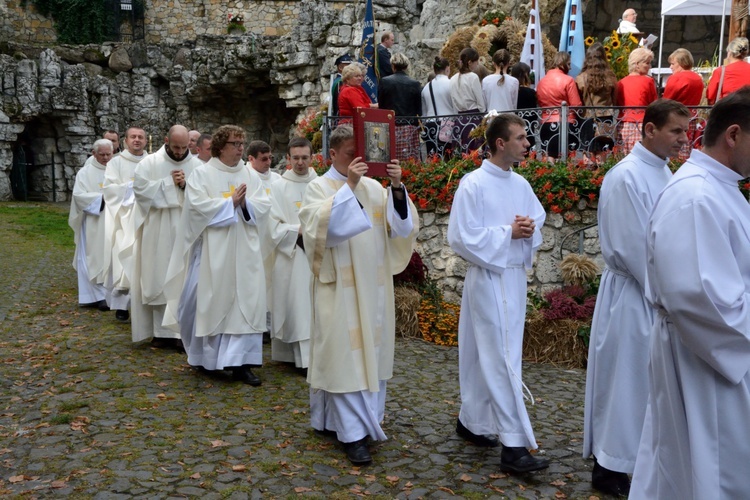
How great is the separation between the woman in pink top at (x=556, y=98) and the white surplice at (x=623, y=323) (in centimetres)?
483

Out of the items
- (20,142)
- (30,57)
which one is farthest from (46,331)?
(30,57)

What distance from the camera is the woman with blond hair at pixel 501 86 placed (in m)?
9.87

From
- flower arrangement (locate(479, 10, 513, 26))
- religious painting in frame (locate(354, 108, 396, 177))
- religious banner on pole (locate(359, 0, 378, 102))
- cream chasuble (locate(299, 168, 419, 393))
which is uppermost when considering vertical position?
flower arrangement (locate(479, 10, 513, 26))

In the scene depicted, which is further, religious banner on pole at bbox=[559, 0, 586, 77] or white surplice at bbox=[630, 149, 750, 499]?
religious banner on pole at bbox=[559, 0, 586, 77]

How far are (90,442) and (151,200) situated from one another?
11.6 ft

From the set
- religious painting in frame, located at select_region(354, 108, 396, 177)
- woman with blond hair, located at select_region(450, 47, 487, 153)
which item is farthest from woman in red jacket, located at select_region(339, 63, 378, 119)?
religious painting in frame, located at select_region(354, 108, 396, 177)

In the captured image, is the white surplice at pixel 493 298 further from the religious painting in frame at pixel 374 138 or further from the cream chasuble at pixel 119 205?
the cream chasuble at pixel 119 205

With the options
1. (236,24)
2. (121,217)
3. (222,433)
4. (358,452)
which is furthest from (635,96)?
(236,24)

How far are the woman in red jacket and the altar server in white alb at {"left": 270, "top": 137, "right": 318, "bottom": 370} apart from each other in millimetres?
2536

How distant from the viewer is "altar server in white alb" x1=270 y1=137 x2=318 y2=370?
23.7 ft

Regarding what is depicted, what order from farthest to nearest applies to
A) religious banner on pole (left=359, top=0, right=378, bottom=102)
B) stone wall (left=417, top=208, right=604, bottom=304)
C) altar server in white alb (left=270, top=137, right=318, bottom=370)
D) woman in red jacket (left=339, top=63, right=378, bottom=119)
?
religious banner on pole (left=359, top=0, right=378, bottom=102), woman in red jacket (left=339, top=63, right=378, bottom=119), stone wall (left=417, top=208, right=604, bottom=304), altar server in white alb (left=270, top=137, right=318, bottom=370)

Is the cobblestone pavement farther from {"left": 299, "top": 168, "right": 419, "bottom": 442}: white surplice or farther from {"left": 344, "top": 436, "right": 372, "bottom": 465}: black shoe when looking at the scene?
{"left": 299, "top": 168, "right": 419, "bottom": 442}: white surplice

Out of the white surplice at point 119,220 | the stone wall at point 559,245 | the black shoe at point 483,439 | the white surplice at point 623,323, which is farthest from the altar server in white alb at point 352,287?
the white surplice at point 119,220

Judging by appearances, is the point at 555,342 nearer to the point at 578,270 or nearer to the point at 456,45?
the point at 578,270
